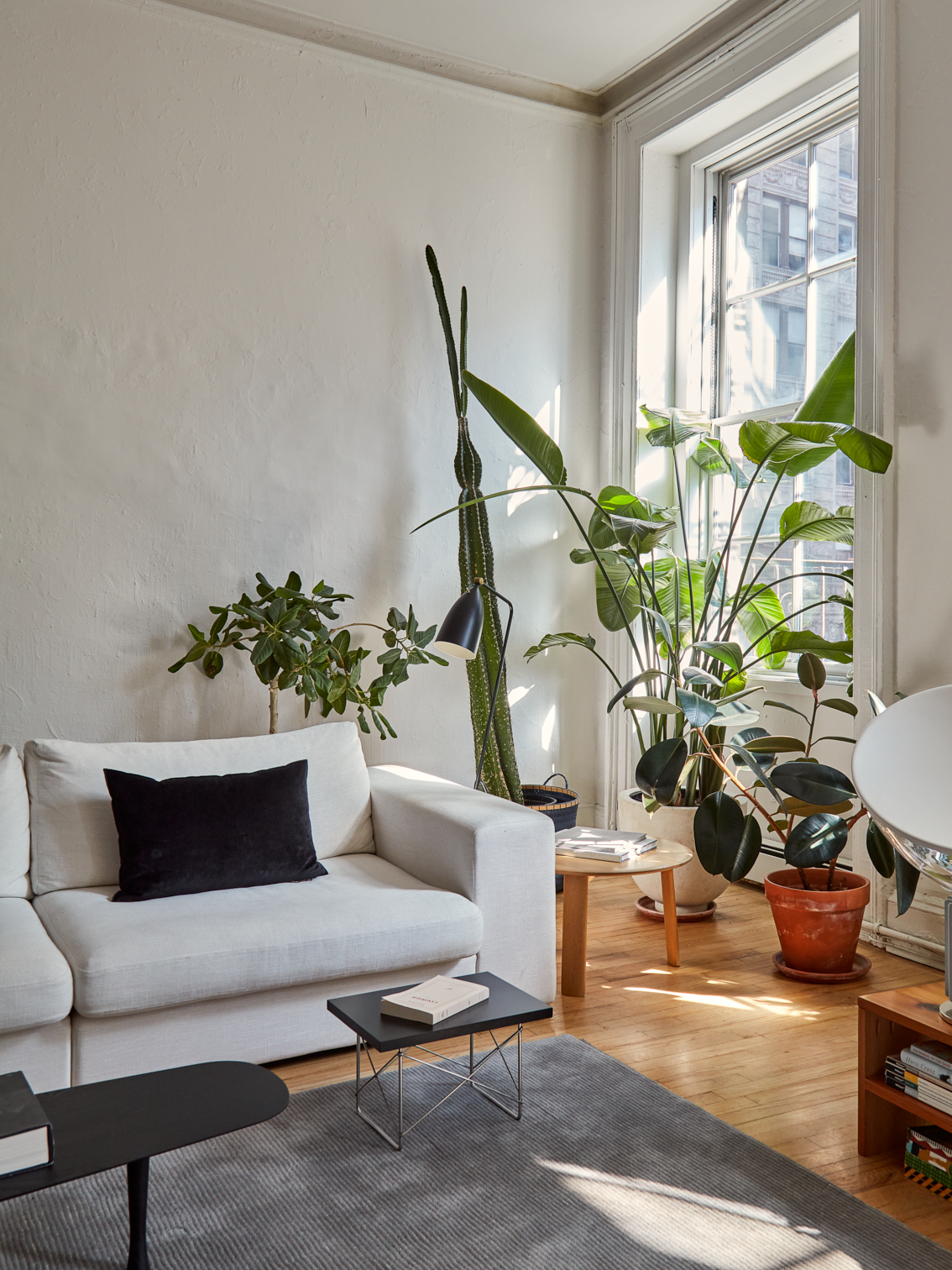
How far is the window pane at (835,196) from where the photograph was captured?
402 centimetres

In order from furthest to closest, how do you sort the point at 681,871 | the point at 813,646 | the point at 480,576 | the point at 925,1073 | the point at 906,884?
the point at 480,576, the point at 681,871, the point at 813,646, the point at 906,884, the point at 925,1073

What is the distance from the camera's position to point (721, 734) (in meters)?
4.00

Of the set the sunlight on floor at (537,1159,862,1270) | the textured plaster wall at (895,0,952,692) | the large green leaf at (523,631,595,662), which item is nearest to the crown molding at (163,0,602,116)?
the textured plaster wall at (895,0,952,692)

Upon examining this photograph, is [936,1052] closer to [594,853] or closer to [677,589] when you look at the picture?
Result: [594,853]

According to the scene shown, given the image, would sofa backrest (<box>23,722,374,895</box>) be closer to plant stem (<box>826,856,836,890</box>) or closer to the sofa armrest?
the sofa armrest

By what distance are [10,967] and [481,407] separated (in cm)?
292

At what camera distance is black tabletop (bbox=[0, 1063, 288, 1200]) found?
159 centimetres

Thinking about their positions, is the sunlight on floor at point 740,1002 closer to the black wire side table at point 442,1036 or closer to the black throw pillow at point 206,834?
the black wire side table at point 442,1036

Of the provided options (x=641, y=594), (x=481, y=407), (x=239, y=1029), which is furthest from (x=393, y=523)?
(x=239, y=1029)

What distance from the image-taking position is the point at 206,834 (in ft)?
9.43

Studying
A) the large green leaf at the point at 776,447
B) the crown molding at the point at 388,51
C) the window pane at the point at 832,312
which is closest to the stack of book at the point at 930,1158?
the large green leaf at the point at 776,447

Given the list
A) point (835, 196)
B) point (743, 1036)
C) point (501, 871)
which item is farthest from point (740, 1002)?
point (835, 196)

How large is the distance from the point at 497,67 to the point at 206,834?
3.39 m

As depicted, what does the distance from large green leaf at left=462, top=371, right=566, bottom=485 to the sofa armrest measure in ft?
5.04
